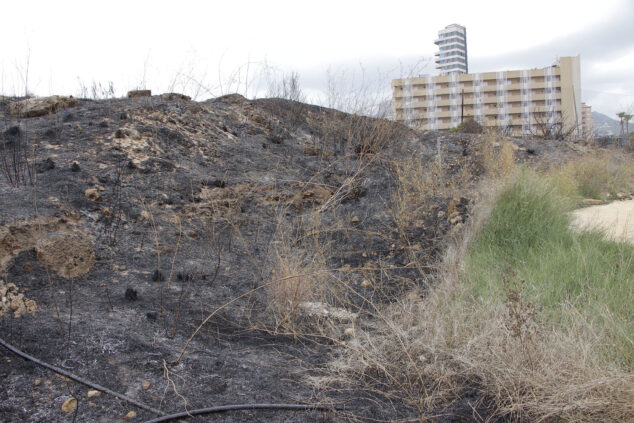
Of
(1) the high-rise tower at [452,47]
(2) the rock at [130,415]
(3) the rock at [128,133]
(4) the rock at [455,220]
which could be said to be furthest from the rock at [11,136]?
(1) the high-rise tower at [452,47]

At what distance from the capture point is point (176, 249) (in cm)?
314

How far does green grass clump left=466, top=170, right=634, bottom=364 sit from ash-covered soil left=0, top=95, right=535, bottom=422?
0.43 metres

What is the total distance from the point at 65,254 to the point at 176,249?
2.24ft

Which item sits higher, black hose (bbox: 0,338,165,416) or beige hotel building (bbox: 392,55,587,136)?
beige hotel building (bbox: 392,55,587,136)

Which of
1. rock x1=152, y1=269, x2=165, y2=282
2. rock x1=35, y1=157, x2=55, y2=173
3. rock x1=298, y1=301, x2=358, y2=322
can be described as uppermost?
rock x1=35, y1=157, x2=55, y2=173

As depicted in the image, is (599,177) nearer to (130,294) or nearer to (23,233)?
(130,294)

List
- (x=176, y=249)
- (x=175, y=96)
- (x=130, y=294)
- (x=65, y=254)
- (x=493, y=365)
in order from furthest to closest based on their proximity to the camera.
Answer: (x=175, y=96)
(x=176, y=249)
(x=65, y=254)
(x=130, y=294)
(x=493, y=365)

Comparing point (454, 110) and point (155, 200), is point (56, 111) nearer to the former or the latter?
point (155, 200)

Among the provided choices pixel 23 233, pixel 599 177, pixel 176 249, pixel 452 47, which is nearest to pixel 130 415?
pixel 176 249

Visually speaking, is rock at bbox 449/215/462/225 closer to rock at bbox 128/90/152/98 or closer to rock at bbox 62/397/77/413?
rock at bbox 62/397/77/413

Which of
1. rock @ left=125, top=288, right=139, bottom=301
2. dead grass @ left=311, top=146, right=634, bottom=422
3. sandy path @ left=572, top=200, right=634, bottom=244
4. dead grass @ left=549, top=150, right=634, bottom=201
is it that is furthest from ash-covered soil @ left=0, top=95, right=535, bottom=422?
dead grass @ left=549, top=150, right=634, bottom=201

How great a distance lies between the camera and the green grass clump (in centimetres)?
238

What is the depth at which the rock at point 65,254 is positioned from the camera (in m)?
2.84

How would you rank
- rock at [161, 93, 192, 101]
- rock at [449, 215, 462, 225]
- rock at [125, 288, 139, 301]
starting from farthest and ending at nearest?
rock at [161, 93, 192, 101] → rock at [449, 215, 462, 225] → rock at [125, 288, 139, 301]
